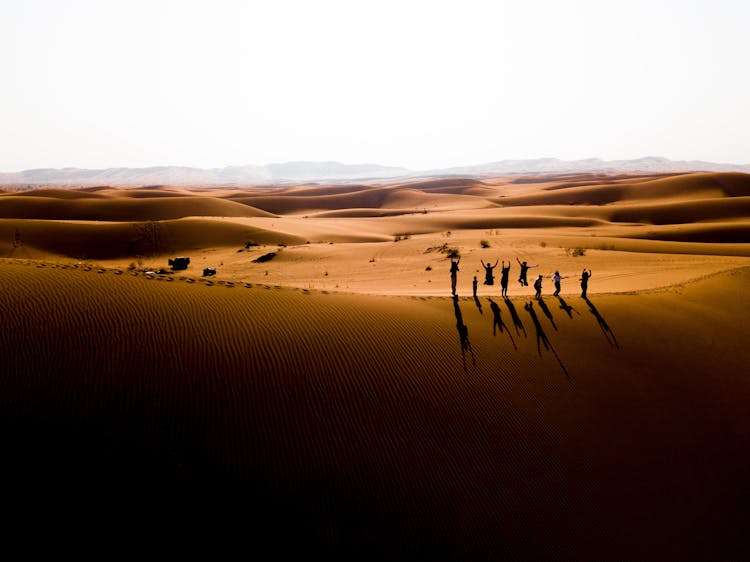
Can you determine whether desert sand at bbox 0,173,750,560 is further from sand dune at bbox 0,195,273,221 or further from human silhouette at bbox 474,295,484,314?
sand dune at bbox 0,195,273,221

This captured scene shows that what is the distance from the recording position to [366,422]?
257 inches

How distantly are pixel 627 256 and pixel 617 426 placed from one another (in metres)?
16.8

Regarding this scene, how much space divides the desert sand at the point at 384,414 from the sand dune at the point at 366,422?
1.2 inches

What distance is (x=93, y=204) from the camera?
47781mm

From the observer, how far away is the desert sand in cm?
540

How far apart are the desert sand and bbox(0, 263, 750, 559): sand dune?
3 centimetres

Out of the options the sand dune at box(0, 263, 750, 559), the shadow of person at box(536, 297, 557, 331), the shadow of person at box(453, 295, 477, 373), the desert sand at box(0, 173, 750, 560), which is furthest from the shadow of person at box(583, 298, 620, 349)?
the shadow of person at box(453, 295, 477, 373)

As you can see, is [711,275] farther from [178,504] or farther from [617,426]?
[178,504]

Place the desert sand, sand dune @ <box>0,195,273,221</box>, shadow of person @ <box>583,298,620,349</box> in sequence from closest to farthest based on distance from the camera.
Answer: the desert sand, shadow of person @ <box>583,298,620,349</box>, sand dune @ <box>0,195,273,221</box>

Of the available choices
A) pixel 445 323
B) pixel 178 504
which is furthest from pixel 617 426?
pixel 178 504

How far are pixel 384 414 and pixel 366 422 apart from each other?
0.31m

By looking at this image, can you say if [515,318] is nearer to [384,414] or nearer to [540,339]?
[540,339]

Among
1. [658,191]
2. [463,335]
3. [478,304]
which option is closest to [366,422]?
[463,335]

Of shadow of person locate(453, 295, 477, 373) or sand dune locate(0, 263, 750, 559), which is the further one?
shadow of person locate(453, 295, 477, 373)
